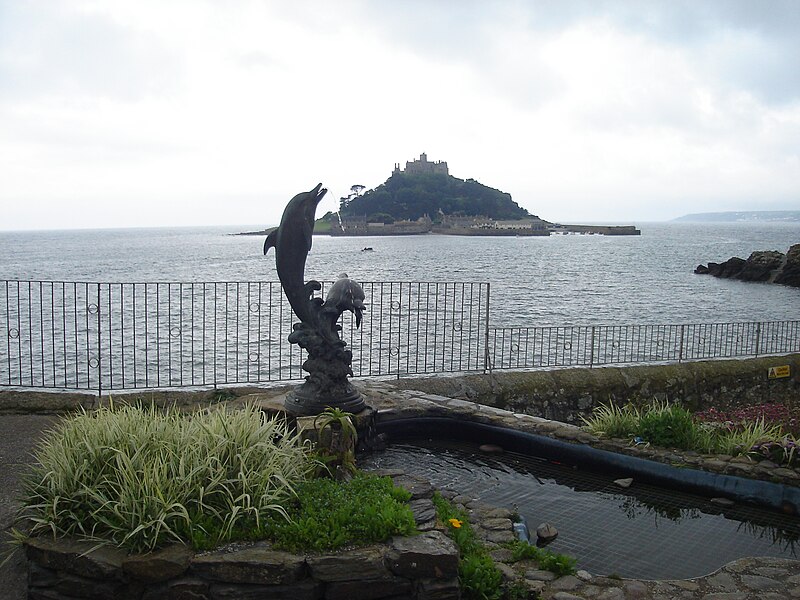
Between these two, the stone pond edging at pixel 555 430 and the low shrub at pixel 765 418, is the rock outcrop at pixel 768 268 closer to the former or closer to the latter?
the low shrub at pixel 765 418

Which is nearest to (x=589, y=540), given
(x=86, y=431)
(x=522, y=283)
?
(x=86, y=431)

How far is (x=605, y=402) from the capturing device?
11.0m

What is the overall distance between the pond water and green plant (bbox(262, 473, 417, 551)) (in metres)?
1.60

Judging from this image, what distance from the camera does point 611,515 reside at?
616cm

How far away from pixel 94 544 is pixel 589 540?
3841 millimetres

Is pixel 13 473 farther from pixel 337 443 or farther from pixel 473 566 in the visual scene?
pixel 473 566

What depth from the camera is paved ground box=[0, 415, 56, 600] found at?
4.53 meters

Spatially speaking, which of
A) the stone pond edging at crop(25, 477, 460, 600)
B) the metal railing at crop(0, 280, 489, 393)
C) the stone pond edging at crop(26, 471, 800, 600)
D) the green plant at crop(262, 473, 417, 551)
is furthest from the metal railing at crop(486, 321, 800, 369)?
the stone pond edging at crop(25, 477, 460, 600)

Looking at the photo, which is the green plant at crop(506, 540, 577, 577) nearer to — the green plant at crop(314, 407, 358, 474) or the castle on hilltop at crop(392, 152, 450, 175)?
the green plant at crop(314, 407, 358, 474)

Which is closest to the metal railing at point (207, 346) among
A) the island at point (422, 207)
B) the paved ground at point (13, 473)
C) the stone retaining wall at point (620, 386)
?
the stone retaining wall at point (620, 386)

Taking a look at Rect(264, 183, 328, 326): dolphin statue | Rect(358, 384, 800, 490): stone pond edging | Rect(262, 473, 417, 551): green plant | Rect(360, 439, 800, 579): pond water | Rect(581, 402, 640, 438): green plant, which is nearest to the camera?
Rect(262, 473, 417, 551): green plant

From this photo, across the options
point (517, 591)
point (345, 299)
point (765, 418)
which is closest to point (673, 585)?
point (517, 591)

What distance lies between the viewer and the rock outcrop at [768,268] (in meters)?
50.8

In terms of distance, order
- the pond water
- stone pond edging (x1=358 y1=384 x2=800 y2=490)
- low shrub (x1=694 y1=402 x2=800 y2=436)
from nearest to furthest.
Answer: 1. the pond water
2. stone pond edging (x1=358 y1=384 x2=800 y2=490)
3. low shrub (x1=694 y1=402 x2=800 y2=436)
